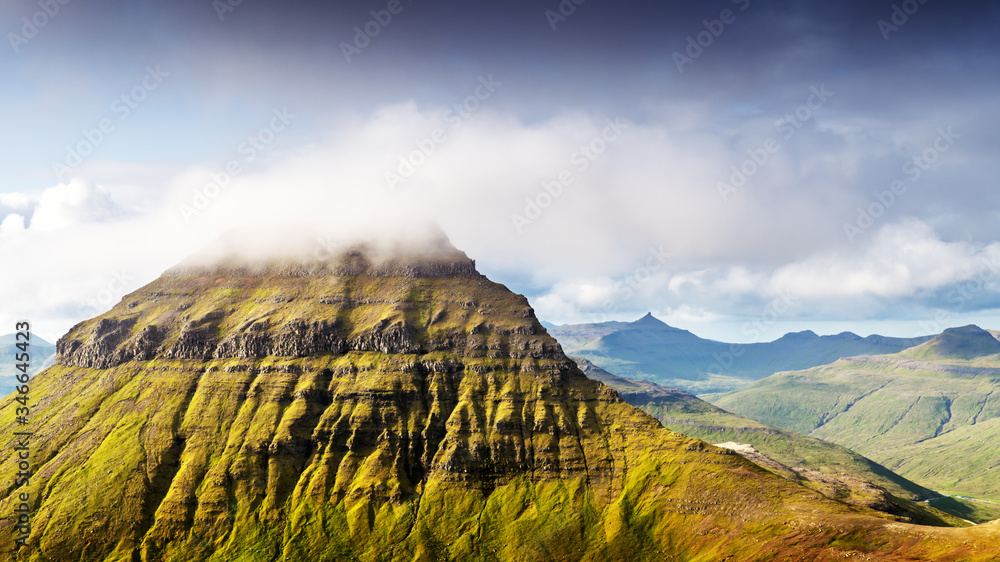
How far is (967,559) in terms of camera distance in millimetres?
181250

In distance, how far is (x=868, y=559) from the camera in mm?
199125

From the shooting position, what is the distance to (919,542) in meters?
199

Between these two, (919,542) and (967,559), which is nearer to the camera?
(967,559)

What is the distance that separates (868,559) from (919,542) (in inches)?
721

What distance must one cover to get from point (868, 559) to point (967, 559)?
27613 mm

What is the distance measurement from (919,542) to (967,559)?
60.5ft

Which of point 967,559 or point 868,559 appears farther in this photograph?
point 868,559
